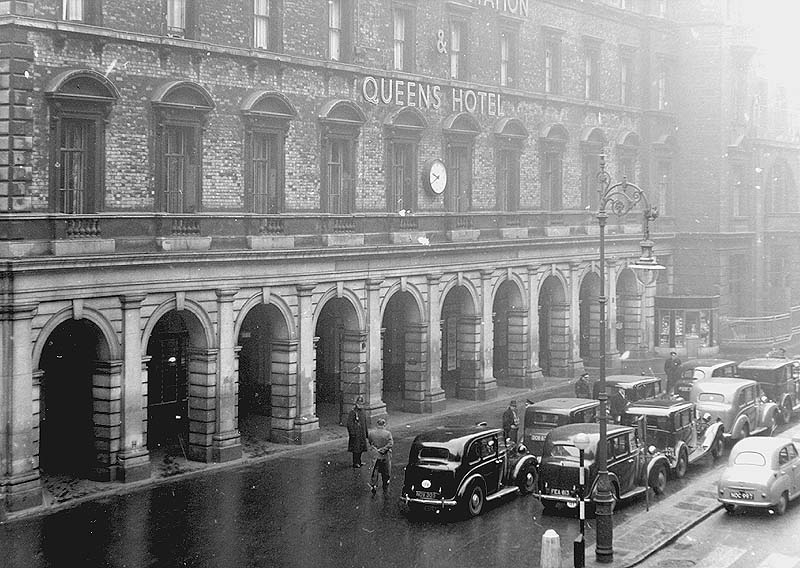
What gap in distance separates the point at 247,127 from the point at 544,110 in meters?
17.2

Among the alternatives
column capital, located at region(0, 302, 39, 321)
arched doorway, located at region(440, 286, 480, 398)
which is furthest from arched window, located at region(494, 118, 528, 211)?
column capital, located at region(0, 302, 39, 321)

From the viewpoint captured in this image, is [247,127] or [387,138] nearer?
[247,127]

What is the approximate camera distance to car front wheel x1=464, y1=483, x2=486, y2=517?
22.2 meters

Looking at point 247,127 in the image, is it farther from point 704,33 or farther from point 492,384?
point 704,33

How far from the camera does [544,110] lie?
4284 centimetres

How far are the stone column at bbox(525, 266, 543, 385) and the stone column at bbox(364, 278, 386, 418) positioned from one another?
9.69m

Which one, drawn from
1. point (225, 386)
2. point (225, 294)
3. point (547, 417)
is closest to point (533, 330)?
point (547, 417)

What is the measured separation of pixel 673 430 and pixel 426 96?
1543 centimetres

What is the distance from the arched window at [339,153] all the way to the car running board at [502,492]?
11.9m

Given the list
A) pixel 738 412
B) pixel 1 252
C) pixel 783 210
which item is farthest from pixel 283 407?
pixel 783 210

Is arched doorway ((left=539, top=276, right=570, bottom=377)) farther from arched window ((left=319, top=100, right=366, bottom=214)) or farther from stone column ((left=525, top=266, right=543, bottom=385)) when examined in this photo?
arched window ((left=319, top=100, right=366, bottom=214))

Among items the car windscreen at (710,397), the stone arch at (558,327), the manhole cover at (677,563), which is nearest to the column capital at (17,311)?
the manhole cover at (677,563)

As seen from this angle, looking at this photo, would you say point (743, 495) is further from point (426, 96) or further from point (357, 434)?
point (426, 96)

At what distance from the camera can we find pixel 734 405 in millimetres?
30047
